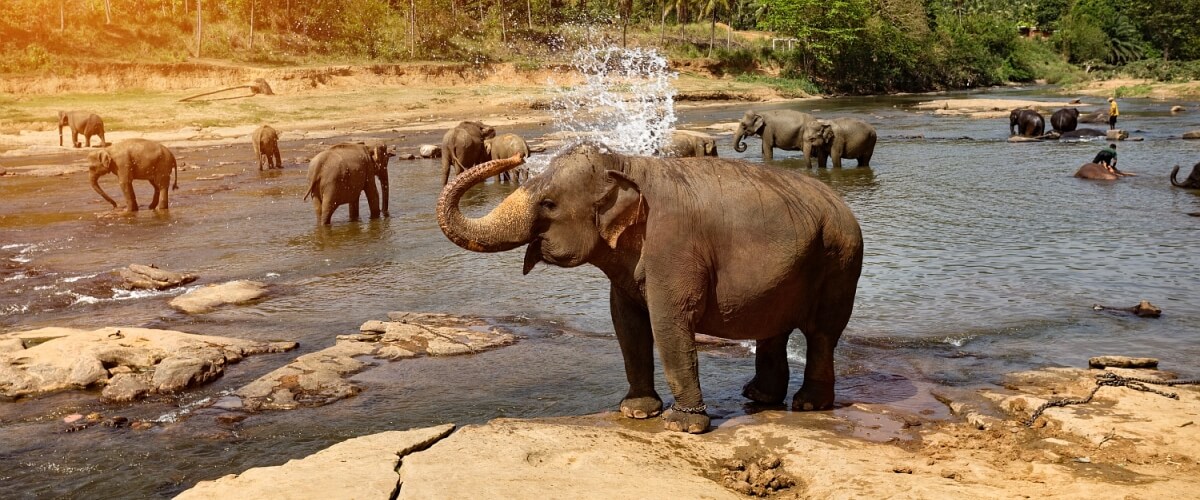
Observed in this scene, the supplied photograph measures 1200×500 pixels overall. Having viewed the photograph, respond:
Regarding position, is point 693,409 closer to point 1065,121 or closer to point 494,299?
point 494,299

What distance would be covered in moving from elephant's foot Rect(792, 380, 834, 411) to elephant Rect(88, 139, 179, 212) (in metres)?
17.2

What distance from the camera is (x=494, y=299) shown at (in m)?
11.4

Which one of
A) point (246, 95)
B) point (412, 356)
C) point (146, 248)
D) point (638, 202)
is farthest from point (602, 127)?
point (638, 202)

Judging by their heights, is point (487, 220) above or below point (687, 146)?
above

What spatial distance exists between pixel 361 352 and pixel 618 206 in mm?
3925

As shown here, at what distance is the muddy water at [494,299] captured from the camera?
701 cm

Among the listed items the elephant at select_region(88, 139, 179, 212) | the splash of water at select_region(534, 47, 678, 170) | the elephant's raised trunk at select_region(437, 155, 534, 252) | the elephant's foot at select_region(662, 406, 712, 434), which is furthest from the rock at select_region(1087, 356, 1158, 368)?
the splash of water at select_region(534, 47, 678, 170)

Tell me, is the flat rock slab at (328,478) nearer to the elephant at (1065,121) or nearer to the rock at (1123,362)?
the rock at (1123,362)

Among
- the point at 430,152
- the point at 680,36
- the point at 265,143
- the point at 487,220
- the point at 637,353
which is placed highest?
the point at 680,36

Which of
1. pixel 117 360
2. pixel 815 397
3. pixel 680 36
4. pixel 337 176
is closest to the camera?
pixel 815 397

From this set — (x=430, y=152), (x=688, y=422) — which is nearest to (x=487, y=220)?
(x=688, y=422)

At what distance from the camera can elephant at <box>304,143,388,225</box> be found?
17.2m

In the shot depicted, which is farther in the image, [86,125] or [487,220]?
[86,125]

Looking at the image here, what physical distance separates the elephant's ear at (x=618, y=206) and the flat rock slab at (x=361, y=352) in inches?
116
